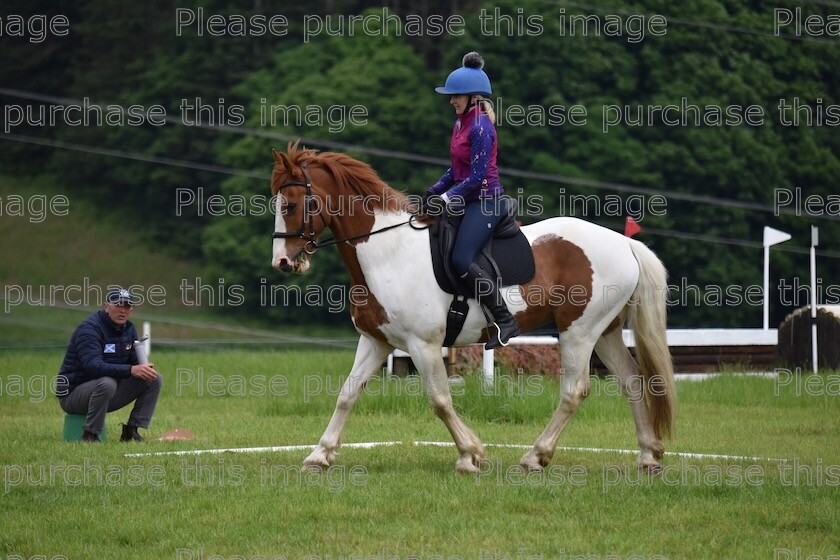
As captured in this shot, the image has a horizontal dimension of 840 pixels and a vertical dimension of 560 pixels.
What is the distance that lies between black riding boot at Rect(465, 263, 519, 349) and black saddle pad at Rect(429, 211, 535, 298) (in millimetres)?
99

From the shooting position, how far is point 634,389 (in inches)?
386

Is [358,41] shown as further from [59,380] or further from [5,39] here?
[59,380]

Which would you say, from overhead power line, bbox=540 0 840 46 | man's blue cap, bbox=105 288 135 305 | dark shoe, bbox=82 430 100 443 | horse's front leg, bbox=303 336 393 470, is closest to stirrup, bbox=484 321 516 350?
horse's front leg, bbox=303 336 393 470

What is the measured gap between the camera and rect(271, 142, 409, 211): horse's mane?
926 centimetres

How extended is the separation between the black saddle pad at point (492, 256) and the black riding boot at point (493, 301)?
0.10m

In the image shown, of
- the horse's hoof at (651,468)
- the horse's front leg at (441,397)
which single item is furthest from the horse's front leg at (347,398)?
the horse's hoof at (651,468)

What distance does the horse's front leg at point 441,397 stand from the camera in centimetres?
922

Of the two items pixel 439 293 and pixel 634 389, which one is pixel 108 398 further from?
pixel 634 389

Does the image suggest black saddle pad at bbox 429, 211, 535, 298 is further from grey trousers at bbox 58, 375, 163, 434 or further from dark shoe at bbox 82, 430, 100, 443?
dark shoe at bbox 82, 430, 100, 443

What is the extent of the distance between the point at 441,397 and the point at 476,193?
64.7 inches

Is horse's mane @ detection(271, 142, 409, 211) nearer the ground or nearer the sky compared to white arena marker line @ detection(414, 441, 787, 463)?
nearer the sky

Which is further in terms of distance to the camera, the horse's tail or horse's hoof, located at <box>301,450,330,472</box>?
the horse's tail

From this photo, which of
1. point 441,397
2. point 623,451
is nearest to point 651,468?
point 623,451

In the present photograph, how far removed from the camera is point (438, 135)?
40938 millimetres
